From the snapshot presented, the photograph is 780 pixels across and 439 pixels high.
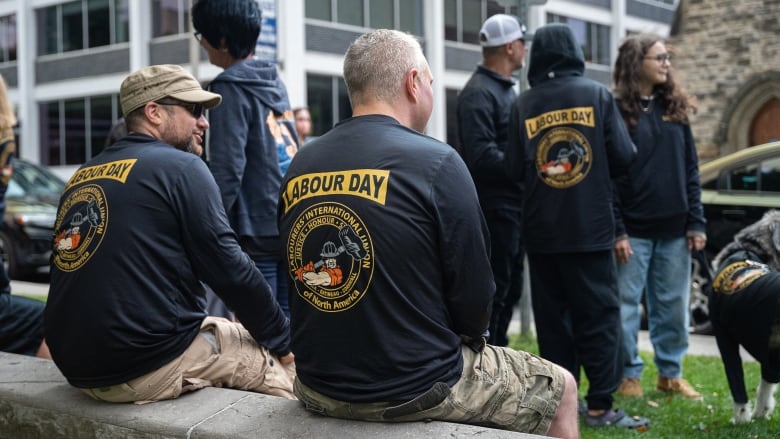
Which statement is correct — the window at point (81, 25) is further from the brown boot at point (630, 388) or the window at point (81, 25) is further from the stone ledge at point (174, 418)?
the stone ledge at point (174, 418)

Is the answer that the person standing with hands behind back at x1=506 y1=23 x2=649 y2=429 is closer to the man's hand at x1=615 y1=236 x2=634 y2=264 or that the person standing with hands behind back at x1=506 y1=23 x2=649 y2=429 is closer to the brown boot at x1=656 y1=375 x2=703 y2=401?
the man's hand at x1=615 y1=236 x2=634 y2=264

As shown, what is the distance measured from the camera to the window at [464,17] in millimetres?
30562

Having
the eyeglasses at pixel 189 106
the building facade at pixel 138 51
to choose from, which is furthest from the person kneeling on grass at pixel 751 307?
the building facade at pixel 138 51

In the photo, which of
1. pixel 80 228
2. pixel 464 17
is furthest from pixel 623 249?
pixel 464 17

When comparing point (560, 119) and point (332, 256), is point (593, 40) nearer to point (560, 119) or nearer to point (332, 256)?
point (560, 119)

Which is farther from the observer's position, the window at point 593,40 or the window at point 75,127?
the window at point 593,40

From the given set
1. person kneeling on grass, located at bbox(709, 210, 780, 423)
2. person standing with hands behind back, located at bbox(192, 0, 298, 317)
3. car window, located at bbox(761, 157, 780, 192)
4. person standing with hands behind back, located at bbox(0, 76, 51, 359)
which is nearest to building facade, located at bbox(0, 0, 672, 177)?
car window, located at bbox(761, 157, 780, 192)

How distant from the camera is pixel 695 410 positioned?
5.18m

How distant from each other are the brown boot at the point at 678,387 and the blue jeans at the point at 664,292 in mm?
31

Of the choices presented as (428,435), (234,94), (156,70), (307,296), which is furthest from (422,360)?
(234,94)

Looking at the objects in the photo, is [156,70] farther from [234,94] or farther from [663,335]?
[663,335]

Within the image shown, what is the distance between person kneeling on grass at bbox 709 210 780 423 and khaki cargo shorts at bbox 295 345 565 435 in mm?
1727

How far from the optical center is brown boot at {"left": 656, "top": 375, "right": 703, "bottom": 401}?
5566 millimetres

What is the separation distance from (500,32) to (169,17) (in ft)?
80.2
